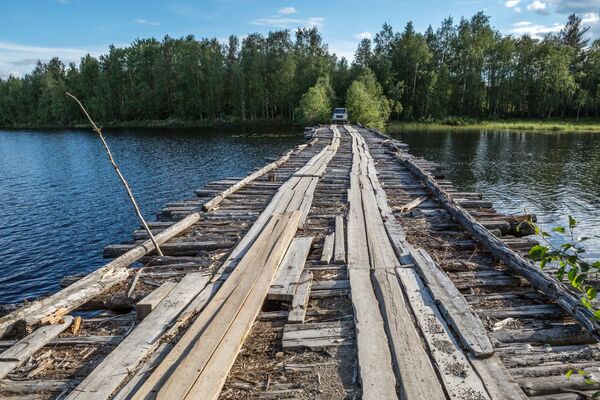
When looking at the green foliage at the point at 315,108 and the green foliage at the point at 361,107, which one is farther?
the green foliage at the point at 315,108

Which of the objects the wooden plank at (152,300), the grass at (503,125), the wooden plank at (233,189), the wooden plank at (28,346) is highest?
the grass at (503,125)

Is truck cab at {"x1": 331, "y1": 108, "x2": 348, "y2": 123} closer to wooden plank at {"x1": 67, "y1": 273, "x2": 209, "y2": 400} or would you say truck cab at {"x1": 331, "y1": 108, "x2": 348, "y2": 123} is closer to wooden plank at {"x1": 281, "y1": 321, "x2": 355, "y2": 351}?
wooden plank at {"x1": 67, "y1": 273, "x2": 209, "y2": 400}

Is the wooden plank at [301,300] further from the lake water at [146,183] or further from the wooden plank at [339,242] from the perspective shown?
the lake water at [146,183]

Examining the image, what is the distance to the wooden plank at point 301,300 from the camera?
4727 millimetres

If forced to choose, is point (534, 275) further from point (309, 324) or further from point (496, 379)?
point (309, 324)

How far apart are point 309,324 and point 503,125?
230ft

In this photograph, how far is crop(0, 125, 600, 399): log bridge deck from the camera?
11.9 feet

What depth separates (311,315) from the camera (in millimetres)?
4914

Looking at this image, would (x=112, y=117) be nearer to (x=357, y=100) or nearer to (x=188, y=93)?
(x=188, y=93)

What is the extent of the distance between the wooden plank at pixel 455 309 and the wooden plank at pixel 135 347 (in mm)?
3210

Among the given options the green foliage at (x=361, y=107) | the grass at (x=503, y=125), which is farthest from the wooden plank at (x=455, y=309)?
the grass at (x=503, y=125)

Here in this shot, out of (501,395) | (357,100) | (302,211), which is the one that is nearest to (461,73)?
(357,100)

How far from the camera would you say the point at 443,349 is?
13.0 feet

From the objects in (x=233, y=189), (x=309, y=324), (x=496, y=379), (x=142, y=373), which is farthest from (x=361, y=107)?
(x=142, y=373)
